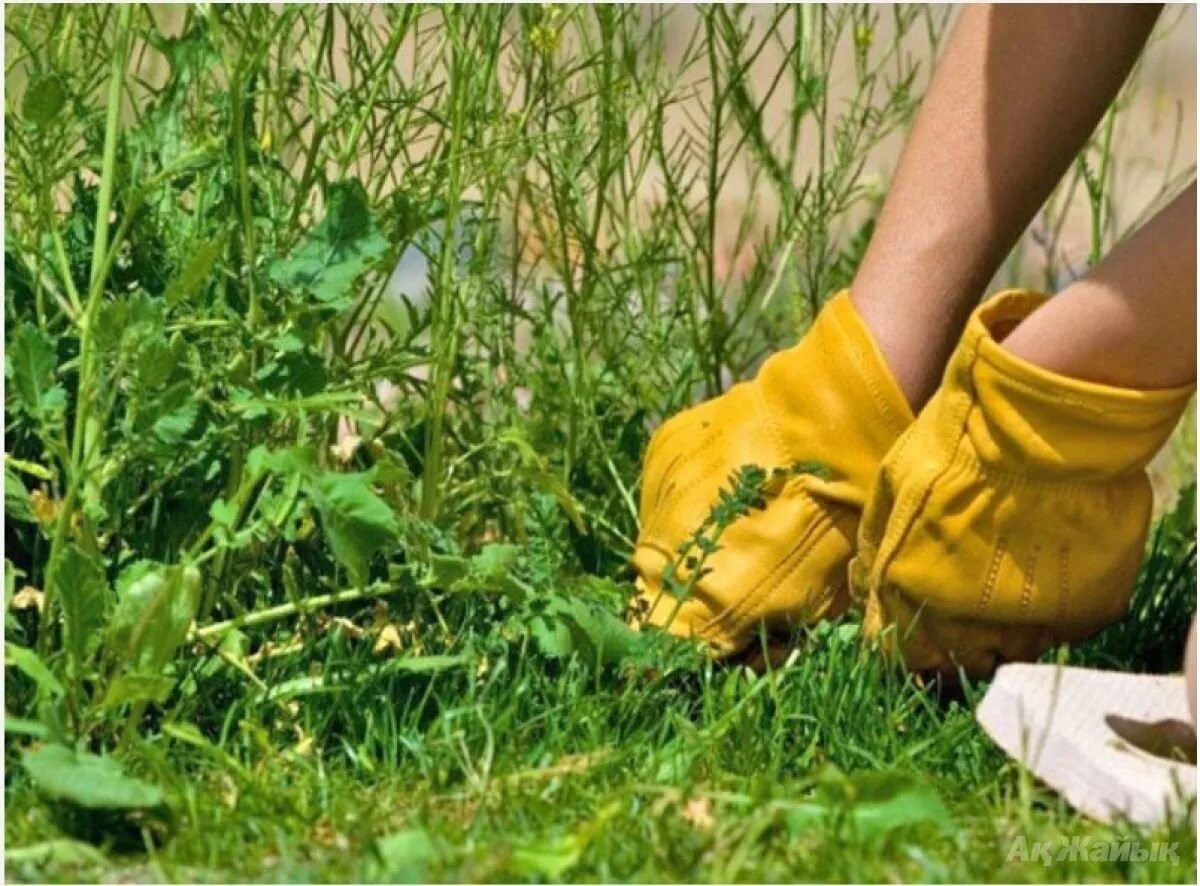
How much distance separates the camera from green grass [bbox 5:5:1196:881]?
1663mm

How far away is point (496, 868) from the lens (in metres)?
1.57

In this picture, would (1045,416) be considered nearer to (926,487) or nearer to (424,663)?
(926,487)

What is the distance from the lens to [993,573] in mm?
1997

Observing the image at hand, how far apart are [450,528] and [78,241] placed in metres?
0.48

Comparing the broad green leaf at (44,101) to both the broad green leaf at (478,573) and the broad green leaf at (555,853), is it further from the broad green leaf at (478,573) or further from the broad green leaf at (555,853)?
the broad green leaf at (555,853)

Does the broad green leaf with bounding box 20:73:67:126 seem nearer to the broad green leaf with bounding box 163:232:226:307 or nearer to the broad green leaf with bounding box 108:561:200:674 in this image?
the broad green leaf with bounding box 163:232:226:307

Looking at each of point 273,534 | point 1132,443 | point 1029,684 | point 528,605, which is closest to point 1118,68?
point 1132,443

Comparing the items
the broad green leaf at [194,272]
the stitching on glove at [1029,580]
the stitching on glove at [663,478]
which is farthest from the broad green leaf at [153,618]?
the stitching on glove at [1029,580]

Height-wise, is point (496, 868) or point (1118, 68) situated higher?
A: point (1118, 68)

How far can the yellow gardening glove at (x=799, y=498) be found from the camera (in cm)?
213

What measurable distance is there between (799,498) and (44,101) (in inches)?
29.9

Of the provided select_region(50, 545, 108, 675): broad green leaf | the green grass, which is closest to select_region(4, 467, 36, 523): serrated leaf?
the green grass

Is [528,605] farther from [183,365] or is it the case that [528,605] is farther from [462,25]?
[462,25]

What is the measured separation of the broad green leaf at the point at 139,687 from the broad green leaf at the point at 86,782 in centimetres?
7
